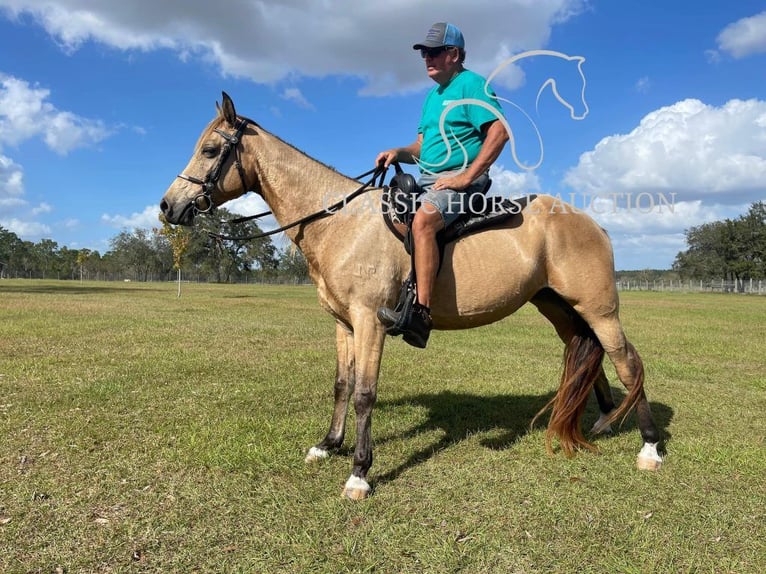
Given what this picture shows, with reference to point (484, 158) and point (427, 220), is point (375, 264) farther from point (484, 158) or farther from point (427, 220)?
point (484, 158)

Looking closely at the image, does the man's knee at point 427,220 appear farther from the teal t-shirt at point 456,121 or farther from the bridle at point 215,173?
the bridle at point 215,173

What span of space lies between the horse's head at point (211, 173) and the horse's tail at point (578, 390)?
3726mm

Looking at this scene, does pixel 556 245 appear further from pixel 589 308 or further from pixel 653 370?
pixel 653 370

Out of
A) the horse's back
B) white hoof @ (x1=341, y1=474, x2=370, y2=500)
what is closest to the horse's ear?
the horse's back

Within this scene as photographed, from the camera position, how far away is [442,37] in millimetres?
4051

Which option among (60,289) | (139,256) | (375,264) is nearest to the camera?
(375,264)

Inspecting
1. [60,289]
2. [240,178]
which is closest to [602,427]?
[240,178]

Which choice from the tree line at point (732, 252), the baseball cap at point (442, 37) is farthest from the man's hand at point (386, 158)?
the tree line at point (732, 252)

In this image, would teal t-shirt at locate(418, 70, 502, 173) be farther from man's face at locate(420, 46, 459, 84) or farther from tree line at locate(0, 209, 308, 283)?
tree line at locate(0, 209, 308, 283)

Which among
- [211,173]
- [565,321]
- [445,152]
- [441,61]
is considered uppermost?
[441,61]

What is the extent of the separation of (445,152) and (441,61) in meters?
0.80

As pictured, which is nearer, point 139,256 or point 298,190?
point 298,190

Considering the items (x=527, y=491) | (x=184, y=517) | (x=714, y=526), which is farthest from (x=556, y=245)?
(x=184, y=517)

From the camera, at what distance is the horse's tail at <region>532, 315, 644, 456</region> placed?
4.70 metres
